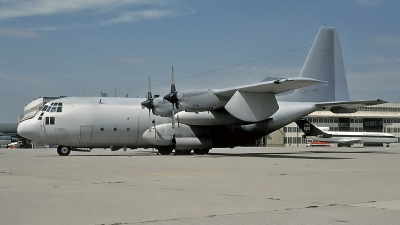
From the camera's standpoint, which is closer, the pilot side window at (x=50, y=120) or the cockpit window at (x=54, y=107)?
the pilot side window at (x=50, y=120)

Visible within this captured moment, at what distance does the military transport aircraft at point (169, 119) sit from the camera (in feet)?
96.8

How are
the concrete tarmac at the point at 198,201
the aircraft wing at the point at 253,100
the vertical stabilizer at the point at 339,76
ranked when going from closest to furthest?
the concrete tarmac at the point at 198,201 → the aircraft wing at the point at 253,100 → the vertical stabilizer at the point at 339,76

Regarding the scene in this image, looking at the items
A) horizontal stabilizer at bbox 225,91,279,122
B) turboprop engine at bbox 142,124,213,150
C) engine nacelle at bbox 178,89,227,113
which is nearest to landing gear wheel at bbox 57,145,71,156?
turboprop engine at bbox 142,124,213,150

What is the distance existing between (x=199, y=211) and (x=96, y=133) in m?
25.4

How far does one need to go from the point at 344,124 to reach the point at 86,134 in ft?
328

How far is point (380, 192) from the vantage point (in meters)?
10.2

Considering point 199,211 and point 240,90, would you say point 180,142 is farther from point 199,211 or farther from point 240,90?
point 199,211

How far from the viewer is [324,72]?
1464 inches

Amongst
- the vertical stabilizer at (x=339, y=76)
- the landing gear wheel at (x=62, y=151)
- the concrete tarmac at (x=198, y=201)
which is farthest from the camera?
the vertical stabilizer at (x=339, y=76)

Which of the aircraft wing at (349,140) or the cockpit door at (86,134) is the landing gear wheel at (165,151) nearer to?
the cockpit door at (86,134)

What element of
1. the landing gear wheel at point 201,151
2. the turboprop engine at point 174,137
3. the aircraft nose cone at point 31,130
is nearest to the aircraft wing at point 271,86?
the turboprop engine at point 174,137

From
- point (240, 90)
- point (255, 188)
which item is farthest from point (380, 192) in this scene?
point (240, 90)

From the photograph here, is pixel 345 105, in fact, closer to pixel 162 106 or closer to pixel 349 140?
pixel 162 106

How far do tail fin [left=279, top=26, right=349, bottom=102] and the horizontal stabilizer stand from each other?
7589 mm
